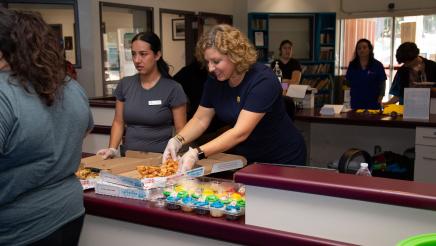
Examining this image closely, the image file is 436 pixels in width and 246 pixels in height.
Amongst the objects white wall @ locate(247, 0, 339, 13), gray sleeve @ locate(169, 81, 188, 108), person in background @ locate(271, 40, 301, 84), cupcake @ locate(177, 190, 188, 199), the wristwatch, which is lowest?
cupcake @ locate(177, 190, 188, 199)

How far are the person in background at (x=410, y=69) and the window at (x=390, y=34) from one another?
4009 mm

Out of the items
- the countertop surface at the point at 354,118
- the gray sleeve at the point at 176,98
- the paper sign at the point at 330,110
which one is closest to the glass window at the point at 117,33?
the countertop surface at the point at 354,118

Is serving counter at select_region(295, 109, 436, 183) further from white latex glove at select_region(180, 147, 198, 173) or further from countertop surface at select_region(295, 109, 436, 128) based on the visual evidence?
white latex glove at select_region(180, 147, 198, 173)

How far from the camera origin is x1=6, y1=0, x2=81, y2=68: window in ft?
19.2

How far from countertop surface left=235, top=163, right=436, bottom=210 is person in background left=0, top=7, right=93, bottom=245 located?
1.82 feet

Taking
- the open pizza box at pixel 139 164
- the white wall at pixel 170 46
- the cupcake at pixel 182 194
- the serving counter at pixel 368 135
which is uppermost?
the white wall at pixel 170 46

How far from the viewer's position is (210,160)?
200 centimetres

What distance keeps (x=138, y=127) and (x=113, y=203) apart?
0.86m

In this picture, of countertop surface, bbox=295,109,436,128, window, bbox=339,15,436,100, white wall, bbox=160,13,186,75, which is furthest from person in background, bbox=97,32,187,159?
window, bbox=339,15,436,100

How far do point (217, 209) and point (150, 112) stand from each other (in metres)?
1.08

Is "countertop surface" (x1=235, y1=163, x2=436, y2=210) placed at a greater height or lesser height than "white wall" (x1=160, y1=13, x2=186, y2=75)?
lesser

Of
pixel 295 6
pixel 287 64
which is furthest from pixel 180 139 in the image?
pixel 295 6

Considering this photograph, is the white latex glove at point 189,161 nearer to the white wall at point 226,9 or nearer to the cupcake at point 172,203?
the cupcake at point 172,203

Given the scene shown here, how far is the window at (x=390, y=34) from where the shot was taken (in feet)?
29.1
